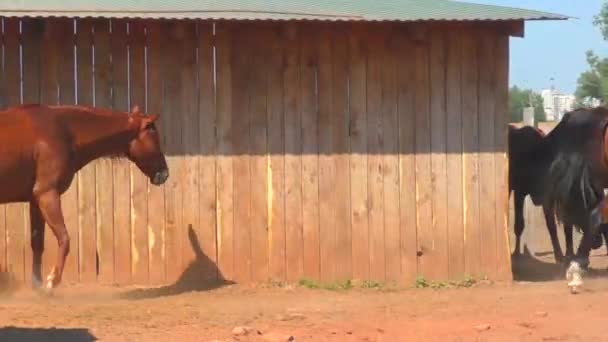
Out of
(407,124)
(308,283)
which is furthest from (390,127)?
(308,283)

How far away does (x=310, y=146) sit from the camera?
10.3 m

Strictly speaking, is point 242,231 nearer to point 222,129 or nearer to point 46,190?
point 222,129

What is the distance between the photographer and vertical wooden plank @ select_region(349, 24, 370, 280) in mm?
10328

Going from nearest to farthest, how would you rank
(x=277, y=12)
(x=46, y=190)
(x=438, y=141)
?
(x=46, y=190) → (x=277, y=12) → (x=438, y=141)

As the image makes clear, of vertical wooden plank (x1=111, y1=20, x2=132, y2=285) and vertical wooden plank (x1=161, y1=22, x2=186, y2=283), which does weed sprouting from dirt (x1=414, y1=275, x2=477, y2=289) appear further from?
vertical wooden plank (x1=111, y1=20, x2=132, y2=285)

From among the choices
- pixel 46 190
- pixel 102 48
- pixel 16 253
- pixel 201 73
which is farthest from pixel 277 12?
pixel 16 253

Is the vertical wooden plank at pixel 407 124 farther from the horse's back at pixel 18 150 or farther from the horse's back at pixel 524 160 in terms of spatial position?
the horse's back at pixel 18 150

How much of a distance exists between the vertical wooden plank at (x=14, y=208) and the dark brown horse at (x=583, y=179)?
5.48 m

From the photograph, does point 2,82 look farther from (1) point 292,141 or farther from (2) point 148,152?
(1) point 292,141

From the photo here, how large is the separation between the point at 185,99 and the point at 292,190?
1374mm

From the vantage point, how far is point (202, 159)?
10.2m

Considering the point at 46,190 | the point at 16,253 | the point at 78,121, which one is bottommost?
the point at 16,253

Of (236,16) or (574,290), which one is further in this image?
(574,290)

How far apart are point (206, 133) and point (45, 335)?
334 centimetres
